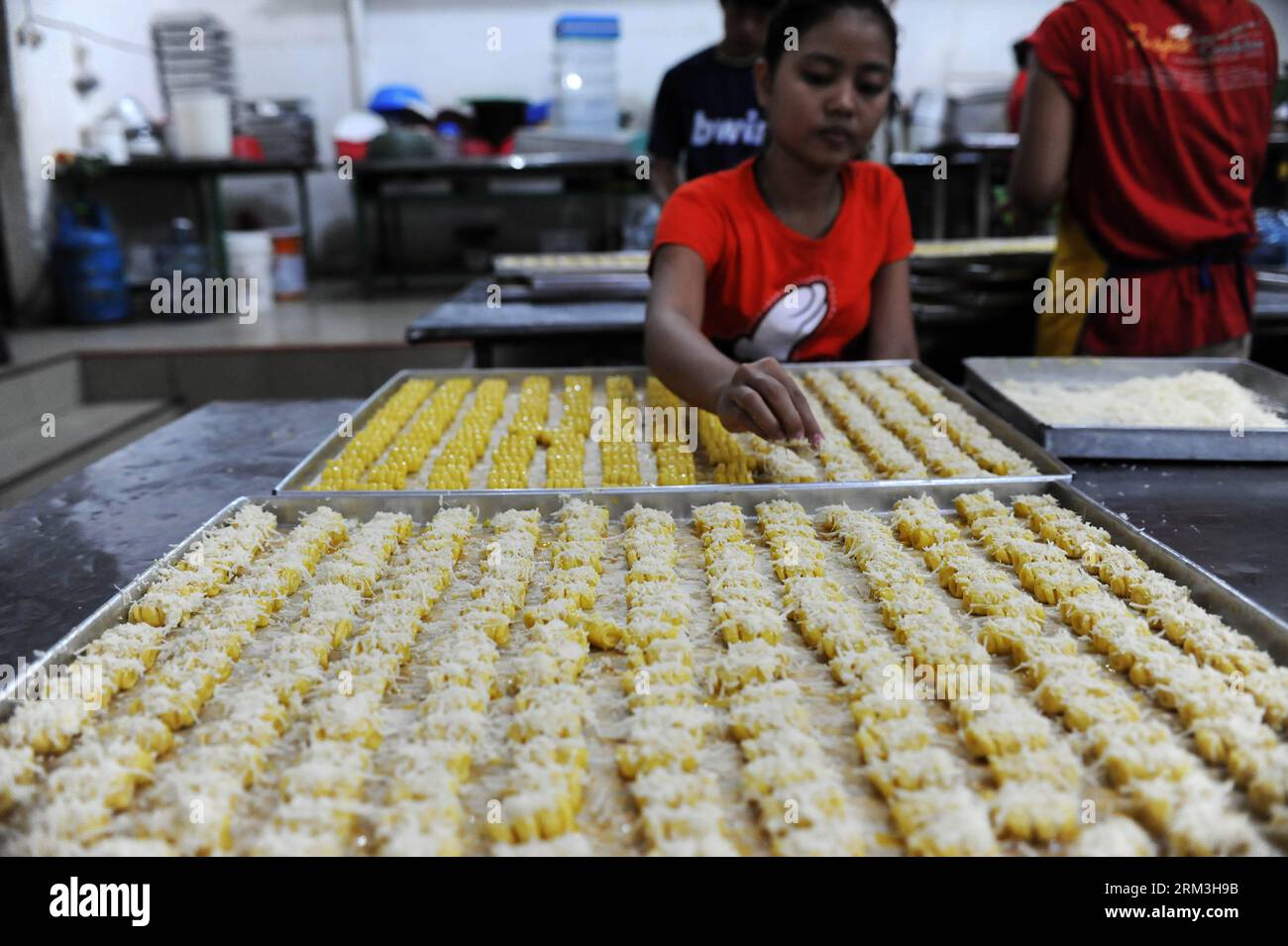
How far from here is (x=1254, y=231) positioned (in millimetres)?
2570

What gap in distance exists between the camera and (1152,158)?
2.42 m

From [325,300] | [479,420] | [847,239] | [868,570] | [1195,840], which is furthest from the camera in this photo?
[325,300]

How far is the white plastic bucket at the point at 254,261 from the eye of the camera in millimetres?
7281

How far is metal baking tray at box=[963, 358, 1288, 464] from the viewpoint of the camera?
1.71 metres

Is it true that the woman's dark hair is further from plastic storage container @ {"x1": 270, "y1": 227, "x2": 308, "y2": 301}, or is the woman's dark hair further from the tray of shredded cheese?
plastic storage container @ {"x1": 270, "y1": 227, "x2": 308, "y2": 301}

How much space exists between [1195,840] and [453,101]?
887cm

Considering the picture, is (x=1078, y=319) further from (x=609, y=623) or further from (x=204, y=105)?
(x=204, y=105)

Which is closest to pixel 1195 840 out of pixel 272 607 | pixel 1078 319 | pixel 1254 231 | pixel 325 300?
pixel 272 607

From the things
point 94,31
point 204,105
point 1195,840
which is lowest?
point 1195,840

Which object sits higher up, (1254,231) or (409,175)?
(409,175)

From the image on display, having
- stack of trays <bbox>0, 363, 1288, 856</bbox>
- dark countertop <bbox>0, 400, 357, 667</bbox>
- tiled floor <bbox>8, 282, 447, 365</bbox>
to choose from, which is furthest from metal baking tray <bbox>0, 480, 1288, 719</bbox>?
tiled floor <bbox>8, 282, 447, 365</bbox>

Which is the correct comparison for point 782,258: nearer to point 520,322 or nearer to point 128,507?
point 520,322

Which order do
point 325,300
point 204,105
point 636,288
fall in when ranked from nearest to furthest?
point 636,288
point 204,105
point 325,300
